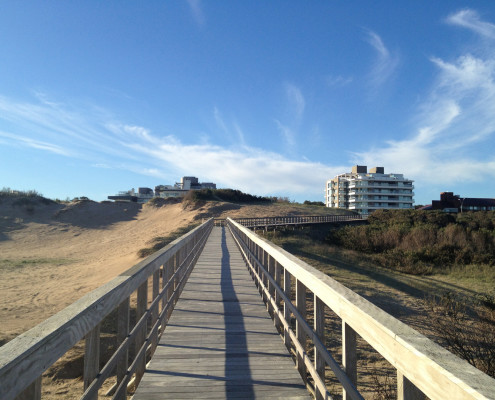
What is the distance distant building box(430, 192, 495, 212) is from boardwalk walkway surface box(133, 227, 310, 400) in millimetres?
76973

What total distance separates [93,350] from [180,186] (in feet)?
356

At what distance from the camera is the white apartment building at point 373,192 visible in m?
79.5

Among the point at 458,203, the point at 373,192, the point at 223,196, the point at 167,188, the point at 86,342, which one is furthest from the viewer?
the point at 167,188

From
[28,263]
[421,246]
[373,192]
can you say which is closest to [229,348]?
[28,263]

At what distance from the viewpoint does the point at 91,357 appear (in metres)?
2.04

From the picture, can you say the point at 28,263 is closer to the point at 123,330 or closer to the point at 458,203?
the point at 123,330

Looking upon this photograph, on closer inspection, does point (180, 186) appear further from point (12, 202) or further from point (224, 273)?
point (224, 273)

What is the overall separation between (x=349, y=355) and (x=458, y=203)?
8612cm

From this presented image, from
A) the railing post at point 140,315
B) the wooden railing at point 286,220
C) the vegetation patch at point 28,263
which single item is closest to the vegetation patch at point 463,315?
the railing post at point 140,315

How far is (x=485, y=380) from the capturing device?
1063mm

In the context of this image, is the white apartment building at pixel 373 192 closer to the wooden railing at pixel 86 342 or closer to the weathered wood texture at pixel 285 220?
the weathered wood texture at pixel 285 220

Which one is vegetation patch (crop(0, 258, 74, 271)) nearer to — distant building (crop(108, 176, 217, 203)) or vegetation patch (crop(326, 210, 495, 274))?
vegetation patch (crop(326, 210, 495, 274))

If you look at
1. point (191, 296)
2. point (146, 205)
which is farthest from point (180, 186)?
point (191, 296)

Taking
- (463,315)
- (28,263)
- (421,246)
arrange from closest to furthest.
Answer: (463,315), (28,263), (421,246)
